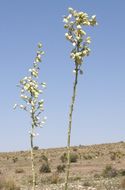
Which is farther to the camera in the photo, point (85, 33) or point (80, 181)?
point (80, 181)

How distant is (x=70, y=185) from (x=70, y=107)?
994 inches

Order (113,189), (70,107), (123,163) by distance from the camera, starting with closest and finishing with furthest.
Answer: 1. (70,107)
2. (113,189)
3. (123,163)

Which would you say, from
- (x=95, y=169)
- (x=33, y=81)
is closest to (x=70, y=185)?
(x=95, y=169)

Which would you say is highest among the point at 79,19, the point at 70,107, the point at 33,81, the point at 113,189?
the point at 79,19

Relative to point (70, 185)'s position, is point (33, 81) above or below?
above

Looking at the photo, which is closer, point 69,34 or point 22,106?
point 69,34

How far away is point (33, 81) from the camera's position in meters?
7.88

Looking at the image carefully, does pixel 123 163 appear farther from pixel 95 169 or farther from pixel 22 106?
pixel 22 106

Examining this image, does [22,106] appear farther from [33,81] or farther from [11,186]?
[11,186]

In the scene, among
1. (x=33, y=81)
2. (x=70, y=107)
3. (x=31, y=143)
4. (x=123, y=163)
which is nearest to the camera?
(x=70, y=107)

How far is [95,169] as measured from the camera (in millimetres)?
42219

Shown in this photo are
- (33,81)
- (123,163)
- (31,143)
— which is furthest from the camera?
(123,163)

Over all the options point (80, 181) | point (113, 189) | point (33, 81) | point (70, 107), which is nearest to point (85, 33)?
point (70, 107)

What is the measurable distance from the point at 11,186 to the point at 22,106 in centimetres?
2346
